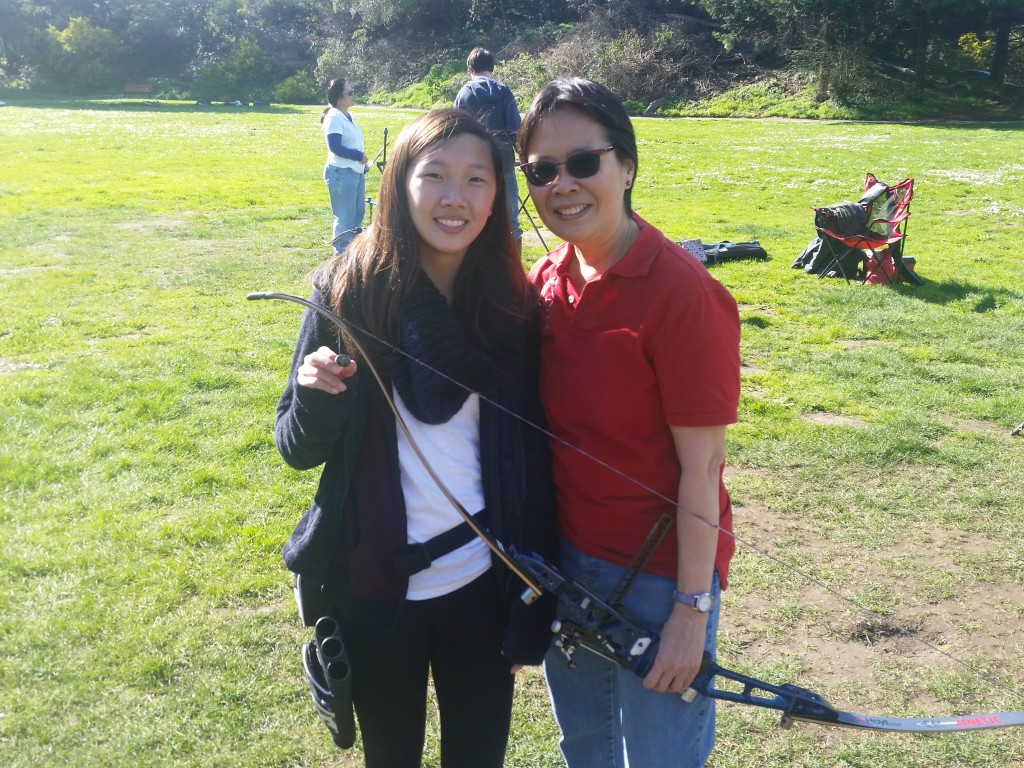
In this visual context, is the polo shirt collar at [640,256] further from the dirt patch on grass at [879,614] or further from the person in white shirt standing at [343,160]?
the person in white shirt standing at [343,160]

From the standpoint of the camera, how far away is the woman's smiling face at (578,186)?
1.95 m

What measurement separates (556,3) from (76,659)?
5254 cm

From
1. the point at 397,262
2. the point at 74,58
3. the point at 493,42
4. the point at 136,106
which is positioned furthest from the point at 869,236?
the point at 74,58

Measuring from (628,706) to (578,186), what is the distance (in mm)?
1232

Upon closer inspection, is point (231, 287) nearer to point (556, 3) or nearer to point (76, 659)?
point (76, 659)

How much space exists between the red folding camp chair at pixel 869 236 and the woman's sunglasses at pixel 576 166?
8.56 m

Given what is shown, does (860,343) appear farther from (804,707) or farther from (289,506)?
(804,707)

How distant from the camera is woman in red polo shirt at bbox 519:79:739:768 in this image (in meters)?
1.83

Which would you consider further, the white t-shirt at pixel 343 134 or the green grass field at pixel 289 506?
the white t-shirt at pixel 343 134

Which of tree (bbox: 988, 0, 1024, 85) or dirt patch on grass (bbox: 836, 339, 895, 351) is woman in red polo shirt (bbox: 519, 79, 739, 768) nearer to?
dirt patch on grass (bbox: 836, 339, 895, 351)

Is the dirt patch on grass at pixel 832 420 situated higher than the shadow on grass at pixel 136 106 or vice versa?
the shadow on grass at pixel 136 106

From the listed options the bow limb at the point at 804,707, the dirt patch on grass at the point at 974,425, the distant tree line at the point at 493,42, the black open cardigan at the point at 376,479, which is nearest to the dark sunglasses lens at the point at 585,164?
the black open cardigan at the point at 376,479

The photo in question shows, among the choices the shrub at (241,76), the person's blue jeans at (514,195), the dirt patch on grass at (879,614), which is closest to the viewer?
the person's blue jeans at (514,195)

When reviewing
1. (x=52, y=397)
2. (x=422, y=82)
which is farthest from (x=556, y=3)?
(x=52, y=397)
